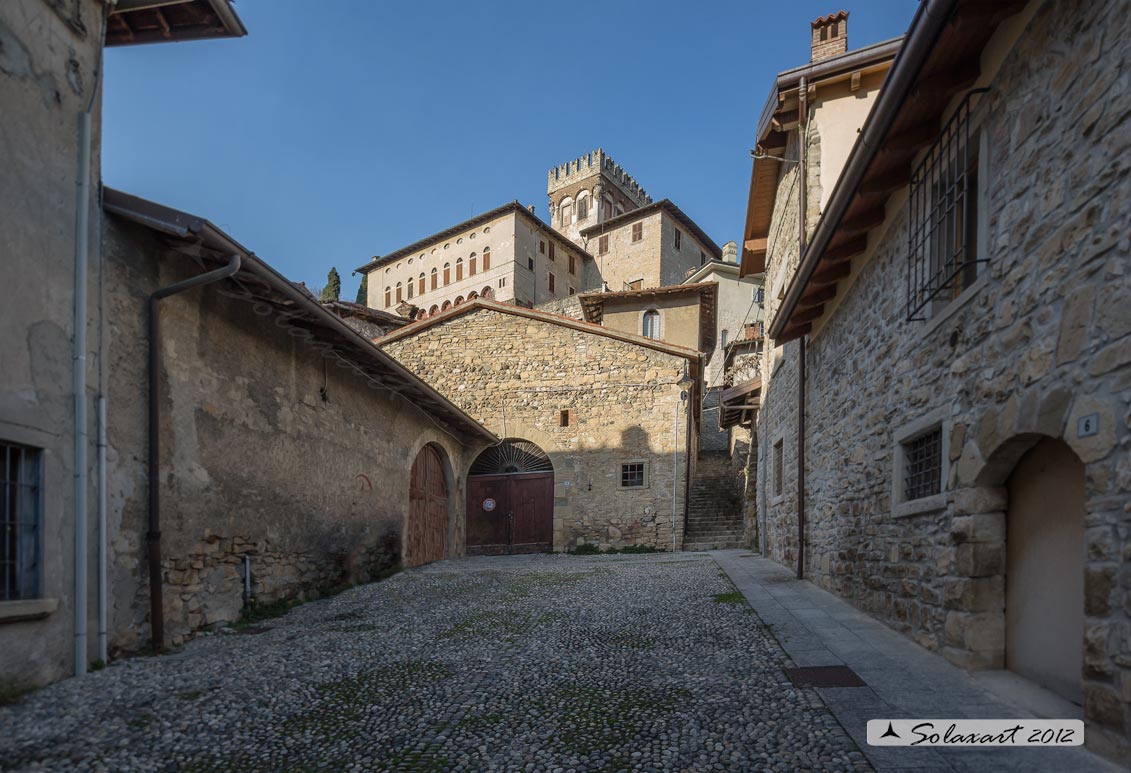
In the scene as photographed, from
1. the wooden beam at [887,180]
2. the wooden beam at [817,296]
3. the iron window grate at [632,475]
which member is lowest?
the iron window grate at [632,475]

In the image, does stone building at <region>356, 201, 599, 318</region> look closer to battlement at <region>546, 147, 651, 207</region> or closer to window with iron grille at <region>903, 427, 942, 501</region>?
battlement at <region>546, 147, 651, 207</region>

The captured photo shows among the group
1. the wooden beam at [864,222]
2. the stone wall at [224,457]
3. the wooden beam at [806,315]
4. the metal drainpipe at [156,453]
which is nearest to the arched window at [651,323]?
the stone wall at [224,457]

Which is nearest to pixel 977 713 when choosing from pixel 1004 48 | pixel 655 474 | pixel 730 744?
pixel 730 744

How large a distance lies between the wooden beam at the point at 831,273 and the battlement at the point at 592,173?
147 feet

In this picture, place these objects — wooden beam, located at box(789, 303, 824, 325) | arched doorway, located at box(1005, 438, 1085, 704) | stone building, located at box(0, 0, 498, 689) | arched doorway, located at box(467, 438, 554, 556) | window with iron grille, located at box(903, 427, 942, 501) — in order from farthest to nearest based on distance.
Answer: arched doorway, located at box(467, 438, 554, 556) < wooden beam, located at box(789, 303, 824, 325) < window with iron grille, located at box(903, 427, 942, 501) < stone building, located at box(0, 0, 498, 689) < arched doorway, located at box(1005, 438, 1085, 704)

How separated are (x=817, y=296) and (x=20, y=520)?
7525 mm

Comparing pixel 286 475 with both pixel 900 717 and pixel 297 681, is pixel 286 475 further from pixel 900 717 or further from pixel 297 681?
pixel 900 717

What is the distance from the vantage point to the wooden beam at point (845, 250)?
6.68 m

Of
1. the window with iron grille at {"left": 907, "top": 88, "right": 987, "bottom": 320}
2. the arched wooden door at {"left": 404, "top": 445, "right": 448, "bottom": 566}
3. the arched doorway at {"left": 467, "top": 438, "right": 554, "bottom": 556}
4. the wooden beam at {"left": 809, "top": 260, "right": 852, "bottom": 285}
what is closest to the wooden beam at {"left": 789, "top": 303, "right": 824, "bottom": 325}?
the wooden beam at {"left": 809, "top": 260, "right": 852, "bottom": 285}

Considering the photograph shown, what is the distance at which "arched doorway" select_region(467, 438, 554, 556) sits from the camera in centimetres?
1661

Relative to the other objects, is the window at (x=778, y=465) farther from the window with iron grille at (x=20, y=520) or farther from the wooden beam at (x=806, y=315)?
the window with iron grille at (x=20, y=520)

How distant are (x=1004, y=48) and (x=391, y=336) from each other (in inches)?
615

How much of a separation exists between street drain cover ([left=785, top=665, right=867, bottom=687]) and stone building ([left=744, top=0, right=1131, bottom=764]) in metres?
0.68

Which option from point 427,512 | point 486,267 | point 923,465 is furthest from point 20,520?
point 486,267
